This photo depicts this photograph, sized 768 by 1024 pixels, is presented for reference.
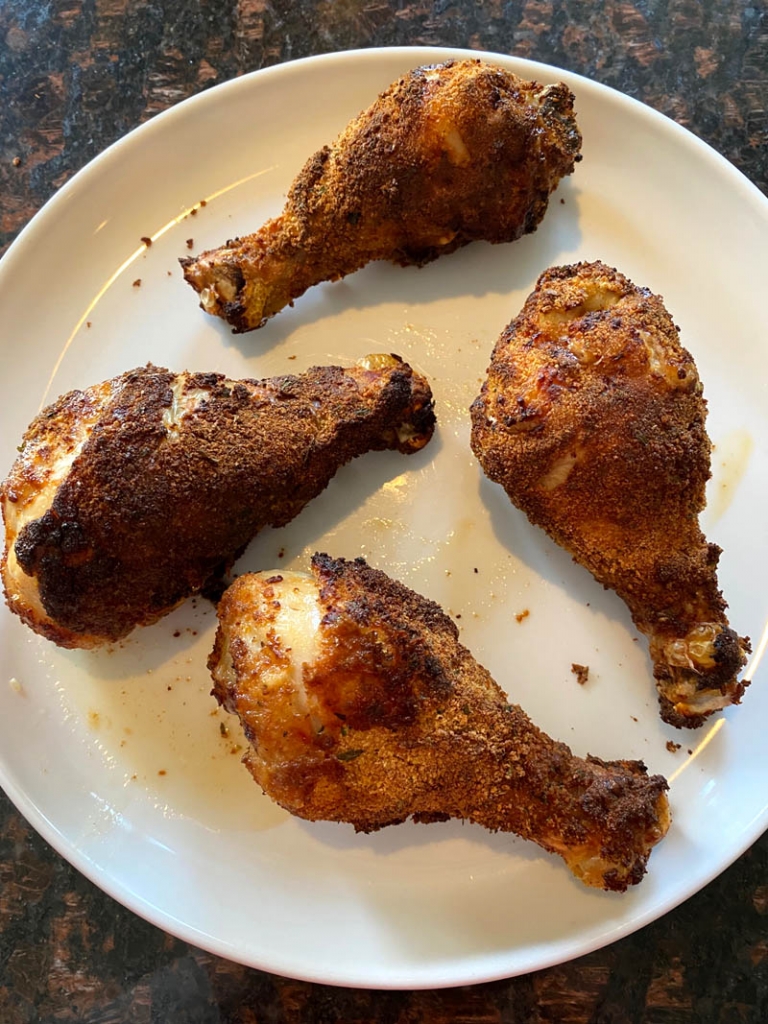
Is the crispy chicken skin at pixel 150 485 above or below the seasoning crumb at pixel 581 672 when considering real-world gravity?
above

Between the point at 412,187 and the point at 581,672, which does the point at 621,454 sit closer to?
the point at 581,672

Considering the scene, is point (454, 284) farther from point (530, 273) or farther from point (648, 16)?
point (648, 16)

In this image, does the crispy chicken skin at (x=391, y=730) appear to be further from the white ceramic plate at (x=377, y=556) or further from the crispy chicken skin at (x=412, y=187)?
the crispy chicken skin at (x=412, y=187)

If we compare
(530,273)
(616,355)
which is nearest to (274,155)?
(530,273)

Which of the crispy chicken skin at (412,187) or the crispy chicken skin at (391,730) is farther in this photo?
the crispy chicken skin at (412,187)

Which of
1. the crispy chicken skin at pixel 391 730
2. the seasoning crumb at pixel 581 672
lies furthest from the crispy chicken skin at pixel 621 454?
the crispy chicken skin at pixel 391 730
